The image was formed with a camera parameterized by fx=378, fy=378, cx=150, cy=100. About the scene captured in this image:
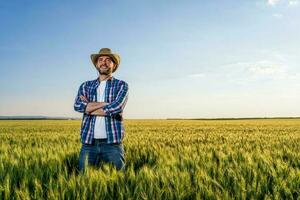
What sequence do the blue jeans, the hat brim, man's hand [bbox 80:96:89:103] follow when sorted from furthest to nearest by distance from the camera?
man's hand [bbox 80:96:89:103], the hat brim, the blue jeans

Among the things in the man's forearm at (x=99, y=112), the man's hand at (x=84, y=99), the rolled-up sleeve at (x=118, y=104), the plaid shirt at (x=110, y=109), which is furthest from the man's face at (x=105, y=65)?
the man's forearm at (x=99, y=112)

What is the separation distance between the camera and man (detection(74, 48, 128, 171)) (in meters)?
5.35

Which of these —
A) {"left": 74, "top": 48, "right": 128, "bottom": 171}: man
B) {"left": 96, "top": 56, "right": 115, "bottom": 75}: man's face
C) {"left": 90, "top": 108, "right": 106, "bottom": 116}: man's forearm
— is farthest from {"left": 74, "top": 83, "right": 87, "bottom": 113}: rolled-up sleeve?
{"left": 96, "top": 56, "right": 115, "bottom": 75}: man's face

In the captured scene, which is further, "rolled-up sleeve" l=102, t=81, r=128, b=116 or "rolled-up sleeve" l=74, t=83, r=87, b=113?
"rolled-up sleeve" l=74, t=83, r=87, b=113

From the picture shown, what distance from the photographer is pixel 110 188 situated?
12.1ft

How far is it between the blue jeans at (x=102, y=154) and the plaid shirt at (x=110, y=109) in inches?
3.3

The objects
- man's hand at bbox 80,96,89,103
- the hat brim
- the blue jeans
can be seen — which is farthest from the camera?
man's hand at bbox 80,96,89,103

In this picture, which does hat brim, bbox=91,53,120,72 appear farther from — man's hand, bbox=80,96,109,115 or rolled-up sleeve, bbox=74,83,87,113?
man's hand, bbox=80,96,109,115

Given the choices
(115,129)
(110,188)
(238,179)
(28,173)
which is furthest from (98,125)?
(238,179)

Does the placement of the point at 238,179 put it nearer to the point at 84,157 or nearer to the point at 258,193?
the point at 258,193

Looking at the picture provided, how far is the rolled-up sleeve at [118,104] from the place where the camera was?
17.5 feet

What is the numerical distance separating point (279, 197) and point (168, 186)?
1084mm

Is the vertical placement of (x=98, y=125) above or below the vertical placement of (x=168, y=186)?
above

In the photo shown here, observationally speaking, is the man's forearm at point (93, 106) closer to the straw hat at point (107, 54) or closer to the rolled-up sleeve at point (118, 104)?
the rolled-up sleeve at point (118, 104)
